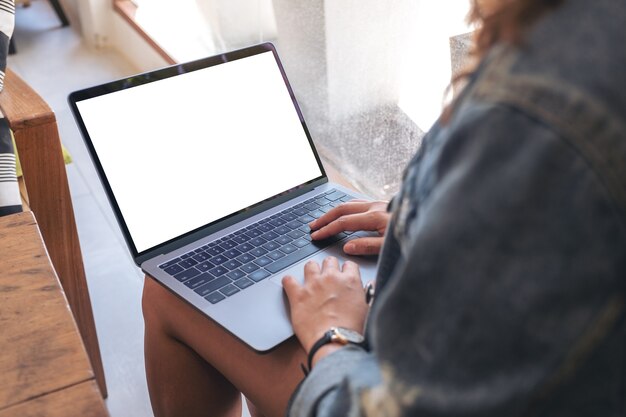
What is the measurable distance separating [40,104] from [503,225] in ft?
3.12

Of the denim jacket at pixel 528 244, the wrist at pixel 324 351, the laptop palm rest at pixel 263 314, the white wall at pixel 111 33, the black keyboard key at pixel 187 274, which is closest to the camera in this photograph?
the denim jacket at pixel 528 244

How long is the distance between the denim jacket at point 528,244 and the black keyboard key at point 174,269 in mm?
487

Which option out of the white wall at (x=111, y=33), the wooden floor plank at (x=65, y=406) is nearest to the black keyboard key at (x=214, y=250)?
the wooden floor plank at (x=65, y=406)

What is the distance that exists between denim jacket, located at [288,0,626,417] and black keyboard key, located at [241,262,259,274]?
447mm

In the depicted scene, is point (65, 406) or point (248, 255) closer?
point (65, 406)

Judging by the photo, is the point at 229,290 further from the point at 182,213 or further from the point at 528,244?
the point at 528,244

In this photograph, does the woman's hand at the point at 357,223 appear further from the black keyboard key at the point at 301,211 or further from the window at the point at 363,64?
the window at the point at 363,64

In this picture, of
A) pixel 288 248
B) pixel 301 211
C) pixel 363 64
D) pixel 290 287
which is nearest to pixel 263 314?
pixel 290 287

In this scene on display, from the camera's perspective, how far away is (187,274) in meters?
0.85

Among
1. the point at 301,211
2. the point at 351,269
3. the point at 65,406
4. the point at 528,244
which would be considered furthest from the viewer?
the point at 301,211

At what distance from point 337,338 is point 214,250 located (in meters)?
0.30

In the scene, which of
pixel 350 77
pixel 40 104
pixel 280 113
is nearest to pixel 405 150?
pixel 350 77

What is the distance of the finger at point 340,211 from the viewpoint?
89cm

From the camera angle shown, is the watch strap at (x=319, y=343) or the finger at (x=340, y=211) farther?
the finger at (x=340, y=211)
